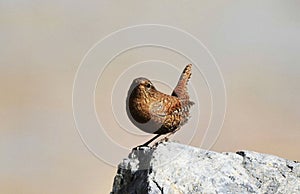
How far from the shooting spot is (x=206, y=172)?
2338 mm

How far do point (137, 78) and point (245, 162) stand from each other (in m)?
0.73

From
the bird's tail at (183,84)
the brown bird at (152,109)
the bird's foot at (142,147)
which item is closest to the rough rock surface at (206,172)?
the bird's foot at (142,147)

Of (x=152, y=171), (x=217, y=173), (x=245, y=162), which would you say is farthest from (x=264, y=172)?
(x=152, y=171)

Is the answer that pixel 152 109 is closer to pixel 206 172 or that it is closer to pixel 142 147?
pixel 142 147

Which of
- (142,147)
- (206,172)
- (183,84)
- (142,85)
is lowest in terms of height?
(206,172)

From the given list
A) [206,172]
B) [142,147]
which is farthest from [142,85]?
→ [206,172]

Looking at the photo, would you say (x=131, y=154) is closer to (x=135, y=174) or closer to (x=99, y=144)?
(x=135, y=174)

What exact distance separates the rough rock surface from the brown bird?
127mm

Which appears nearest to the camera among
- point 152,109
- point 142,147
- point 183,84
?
point 152,109

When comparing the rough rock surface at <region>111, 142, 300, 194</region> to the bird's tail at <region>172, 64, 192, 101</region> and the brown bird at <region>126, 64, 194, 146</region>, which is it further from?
the bird's tail at <region>172, 64, 192, 101</region>

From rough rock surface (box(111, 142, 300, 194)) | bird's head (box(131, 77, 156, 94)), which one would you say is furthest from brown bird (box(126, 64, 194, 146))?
rough rock surface (box(111, 142, 300, 194))

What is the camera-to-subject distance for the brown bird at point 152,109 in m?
2.44

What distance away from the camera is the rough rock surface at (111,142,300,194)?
2287 mm

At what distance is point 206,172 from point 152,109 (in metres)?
0.43
